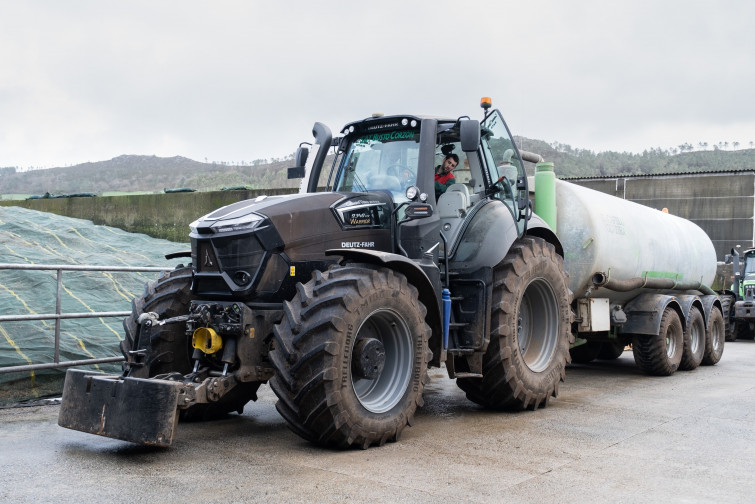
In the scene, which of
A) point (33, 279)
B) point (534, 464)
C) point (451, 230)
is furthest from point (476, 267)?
point (33, 279)

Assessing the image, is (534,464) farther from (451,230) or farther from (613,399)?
(613,399)

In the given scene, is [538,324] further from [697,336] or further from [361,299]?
[697,336]

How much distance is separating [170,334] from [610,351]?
898cm

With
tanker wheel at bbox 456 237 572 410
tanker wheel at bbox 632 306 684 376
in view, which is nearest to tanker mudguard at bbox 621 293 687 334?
tanker wheel at bbox 632 306 684 376

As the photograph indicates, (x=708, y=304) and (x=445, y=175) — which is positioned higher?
(x=445, y=175)

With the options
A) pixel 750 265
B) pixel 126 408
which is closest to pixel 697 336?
pixel 126 408

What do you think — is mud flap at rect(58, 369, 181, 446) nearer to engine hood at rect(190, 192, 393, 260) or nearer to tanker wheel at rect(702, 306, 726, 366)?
engine hood at rect(190, 192, 393, 260)

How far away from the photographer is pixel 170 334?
6.89 m

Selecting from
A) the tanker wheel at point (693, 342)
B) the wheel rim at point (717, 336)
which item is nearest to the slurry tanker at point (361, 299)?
the tanker wheel at point (693, 342)

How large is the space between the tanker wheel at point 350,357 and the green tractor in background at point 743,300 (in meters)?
16.7

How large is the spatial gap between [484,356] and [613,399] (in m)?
2.26

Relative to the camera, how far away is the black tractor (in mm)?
5793

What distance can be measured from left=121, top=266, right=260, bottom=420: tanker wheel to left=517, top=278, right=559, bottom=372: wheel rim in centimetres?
313

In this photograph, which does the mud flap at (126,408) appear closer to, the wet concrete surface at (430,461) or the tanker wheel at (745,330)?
the wet concrete surface at (430,461)
